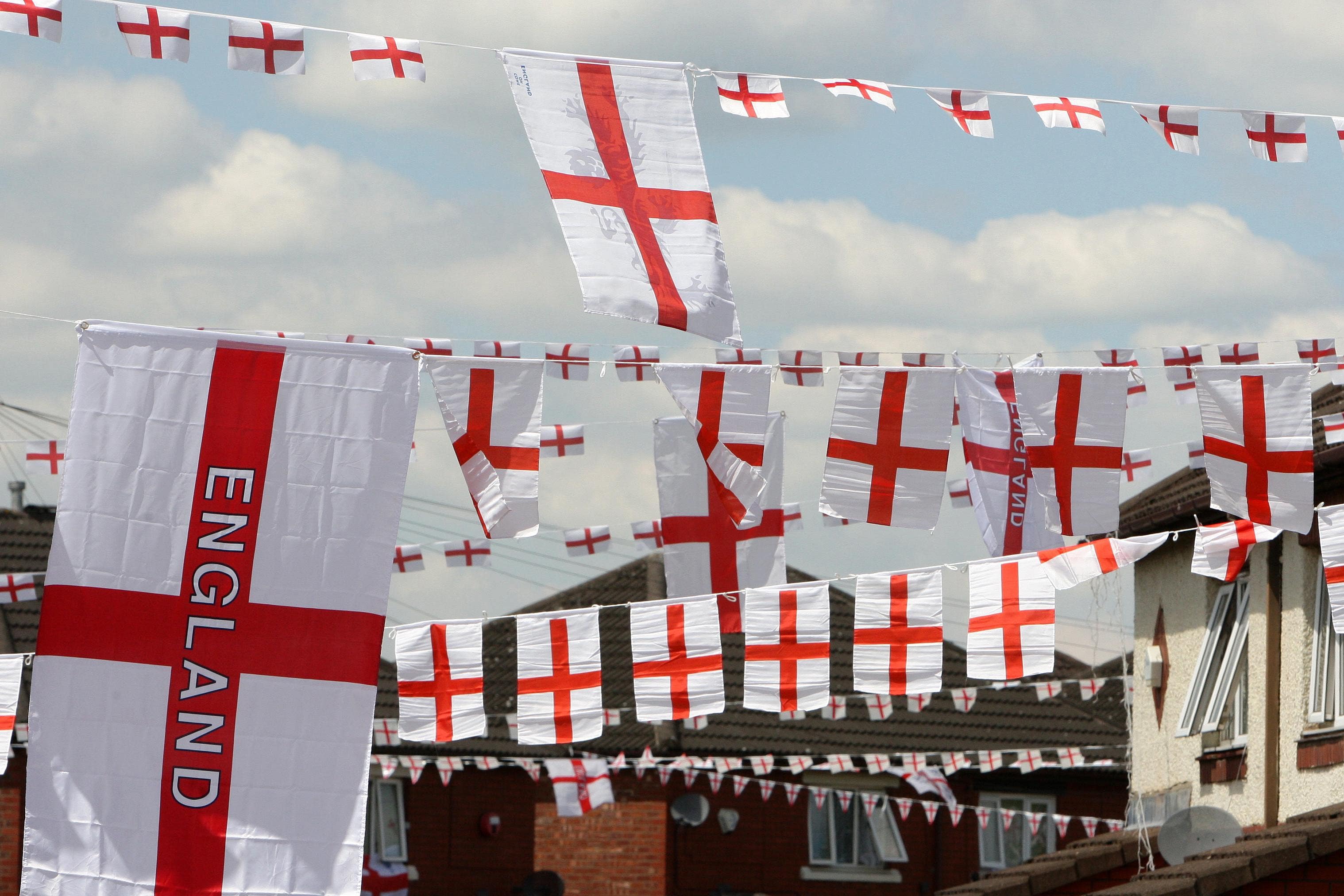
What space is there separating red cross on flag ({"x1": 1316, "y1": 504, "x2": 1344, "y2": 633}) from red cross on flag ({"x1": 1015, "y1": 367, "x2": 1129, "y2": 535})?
1.17 meters

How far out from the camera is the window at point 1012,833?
86.7ft

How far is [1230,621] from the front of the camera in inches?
576

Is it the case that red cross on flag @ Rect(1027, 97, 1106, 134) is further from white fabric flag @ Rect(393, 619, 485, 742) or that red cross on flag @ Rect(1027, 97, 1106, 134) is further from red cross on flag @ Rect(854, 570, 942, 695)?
white fabric flag @ Rect(393, 619, 485, 742)

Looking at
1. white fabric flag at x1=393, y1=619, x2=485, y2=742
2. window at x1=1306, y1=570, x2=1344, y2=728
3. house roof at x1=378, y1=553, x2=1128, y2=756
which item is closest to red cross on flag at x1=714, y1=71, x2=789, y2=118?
white fabric flag at x1=393, y1=619, x2=485, y2=742

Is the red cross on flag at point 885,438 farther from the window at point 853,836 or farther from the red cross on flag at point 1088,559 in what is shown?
the window at point 853,836

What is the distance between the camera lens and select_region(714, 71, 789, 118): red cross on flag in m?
8.21

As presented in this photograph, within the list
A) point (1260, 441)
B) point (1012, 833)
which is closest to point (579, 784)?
point (1012, 833)

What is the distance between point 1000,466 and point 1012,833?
701 inches

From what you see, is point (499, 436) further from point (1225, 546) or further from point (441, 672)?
point (1225, 546)

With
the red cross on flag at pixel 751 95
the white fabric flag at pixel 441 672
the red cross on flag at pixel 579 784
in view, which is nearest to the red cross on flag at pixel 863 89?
the red cross on flag at pixel 751 95

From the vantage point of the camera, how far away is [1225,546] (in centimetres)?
1053

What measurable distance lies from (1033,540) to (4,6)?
649 cm

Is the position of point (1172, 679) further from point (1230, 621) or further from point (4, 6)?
point (4, 6)

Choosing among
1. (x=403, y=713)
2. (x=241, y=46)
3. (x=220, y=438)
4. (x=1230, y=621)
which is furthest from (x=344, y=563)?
(x=1230, y=621)
